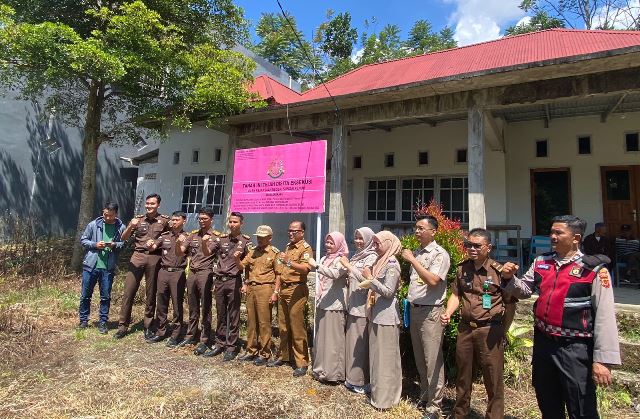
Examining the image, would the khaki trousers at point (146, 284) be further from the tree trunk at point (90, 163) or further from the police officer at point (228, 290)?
the tree trunk at point (90, 163)

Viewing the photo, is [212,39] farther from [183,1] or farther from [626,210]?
[626,210]

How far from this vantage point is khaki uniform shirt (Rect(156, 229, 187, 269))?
4836 millimetres

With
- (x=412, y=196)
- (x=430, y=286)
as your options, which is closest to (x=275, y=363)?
(x=430, y=286)

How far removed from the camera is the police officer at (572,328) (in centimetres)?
226

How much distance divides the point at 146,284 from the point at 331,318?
2568 millimetres

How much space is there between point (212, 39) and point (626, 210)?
9.21m

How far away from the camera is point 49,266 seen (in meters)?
7.86

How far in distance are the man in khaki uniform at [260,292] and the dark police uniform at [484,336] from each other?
2011 millimetres

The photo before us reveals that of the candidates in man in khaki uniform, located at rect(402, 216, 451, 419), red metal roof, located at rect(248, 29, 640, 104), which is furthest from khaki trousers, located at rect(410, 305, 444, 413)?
red metal roof, located at rect(248, 29, 640, 104)

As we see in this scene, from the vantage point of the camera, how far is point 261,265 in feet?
14.1

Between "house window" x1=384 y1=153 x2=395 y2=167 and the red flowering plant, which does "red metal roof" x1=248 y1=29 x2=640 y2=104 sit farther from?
the red flowering plant

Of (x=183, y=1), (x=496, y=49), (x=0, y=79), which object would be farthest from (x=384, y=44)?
(x=0, y=79)

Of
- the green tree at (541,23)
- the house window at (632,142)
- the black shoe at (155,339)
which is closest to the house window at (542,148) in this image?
the house window at (632,142)

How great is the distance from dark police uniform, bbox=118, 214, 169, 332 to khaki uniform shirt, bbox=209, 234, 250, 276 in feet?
3.08
